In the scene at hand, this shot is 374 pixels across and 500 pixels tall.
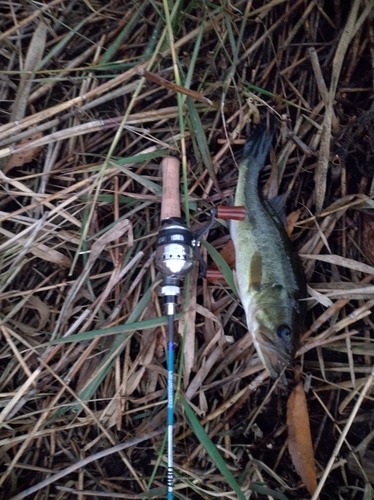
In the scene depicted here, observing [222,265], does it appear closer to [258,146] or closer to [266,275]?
[266,275]

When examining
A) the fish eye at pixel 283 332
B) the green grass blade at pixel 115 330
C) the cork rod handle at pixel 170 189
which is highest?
the cork rod handle at pixel 170 189

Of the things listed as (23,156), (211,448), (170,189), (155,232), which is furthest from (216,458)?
(23,156)

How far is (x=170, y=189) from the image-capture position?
2.52 m

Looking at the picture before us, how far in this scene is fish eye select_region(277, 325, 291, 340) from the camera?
2391mm

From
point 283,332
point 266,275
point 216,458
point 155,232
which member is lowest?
point 216,458

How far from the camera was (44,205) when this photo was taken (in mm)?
2732

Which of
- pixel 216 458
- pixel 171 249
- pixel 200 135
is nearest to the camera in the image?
pixel 171 249

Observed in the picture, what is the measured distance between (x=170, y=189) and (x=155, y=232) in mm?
311

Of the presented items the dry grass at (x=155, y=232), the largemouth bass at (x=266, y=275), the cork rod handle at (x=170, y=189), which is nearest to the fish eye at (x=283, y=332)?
the largemouth bass at (x=266, y=275)

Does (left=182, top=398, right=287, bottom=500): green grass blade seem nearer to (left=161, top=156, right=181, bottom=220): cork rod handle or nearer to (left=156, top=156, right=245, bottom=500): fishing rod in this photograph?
(left=156, top=156, right=245, bottom=500): fishing rod

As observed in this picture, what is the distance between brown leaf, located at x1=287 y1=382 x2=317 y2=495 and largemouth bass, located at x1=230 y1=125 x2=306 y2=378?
0.89 feet

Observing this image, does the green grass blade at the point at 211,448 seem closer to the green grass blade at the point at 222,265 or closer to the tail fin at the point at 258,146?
the green grass blade at the point at 222,265

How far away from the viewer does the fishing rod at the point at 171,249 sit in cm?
234

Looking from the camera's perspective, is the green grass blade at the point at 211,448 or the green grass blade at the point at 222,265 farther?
the green grass blade at the point at 222,265
